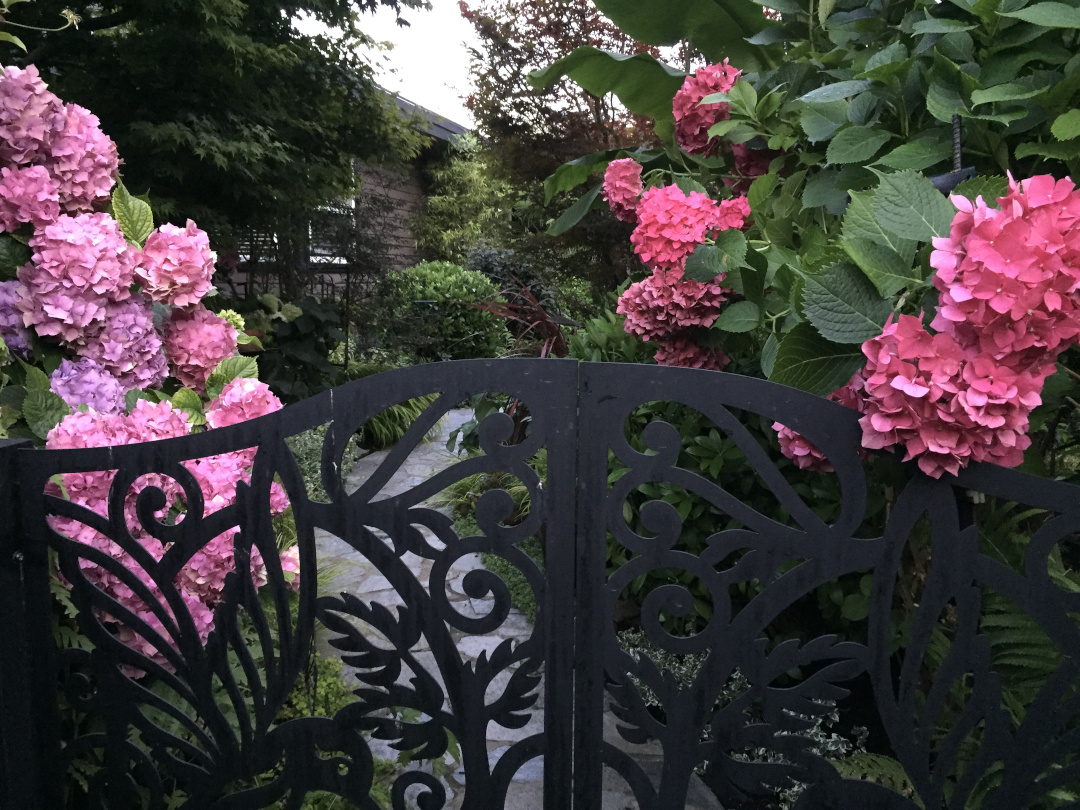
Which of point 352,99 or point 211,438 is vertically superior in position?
point 352,99

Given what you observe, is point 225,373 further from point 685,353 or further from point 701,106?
point 701,106

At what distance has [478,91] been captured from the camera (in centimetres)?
634

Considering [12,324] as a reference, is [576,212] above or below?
above

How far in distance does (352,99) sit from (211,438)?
5.44 m

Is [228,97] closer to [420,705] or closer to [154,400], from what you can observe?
[154,400]

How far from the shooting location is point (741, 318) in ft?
5.78

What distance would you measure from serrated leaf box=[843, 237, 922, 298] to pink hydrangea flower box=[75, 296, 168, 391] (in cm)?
152

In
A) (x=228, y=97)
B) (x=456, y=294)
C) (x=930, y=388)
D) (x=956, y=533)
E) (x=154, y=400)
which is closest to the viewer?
(x=930, y=388)

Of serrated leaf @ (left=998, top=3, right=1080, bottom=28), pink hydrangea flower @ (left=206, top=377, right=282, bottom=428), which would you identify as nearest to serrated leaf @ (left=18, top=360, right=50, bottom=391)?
pink hydrangea flower @ (left=206, top=377, right=282, bottom=428)

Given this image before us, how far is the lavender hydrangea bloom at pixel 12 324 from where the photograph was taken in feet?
5.32

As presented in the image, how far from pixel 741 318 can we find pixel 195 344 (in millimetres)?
1350

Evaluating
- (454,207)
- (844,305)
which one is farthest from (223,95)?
(454,207)

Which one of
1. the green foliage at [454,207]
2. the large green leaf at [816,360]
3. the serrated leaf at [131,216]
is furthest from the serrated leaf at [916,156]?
the green foliage at [454,207]

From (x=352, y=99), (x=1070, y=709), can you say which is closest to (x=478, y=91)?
(x=352, y=99)
